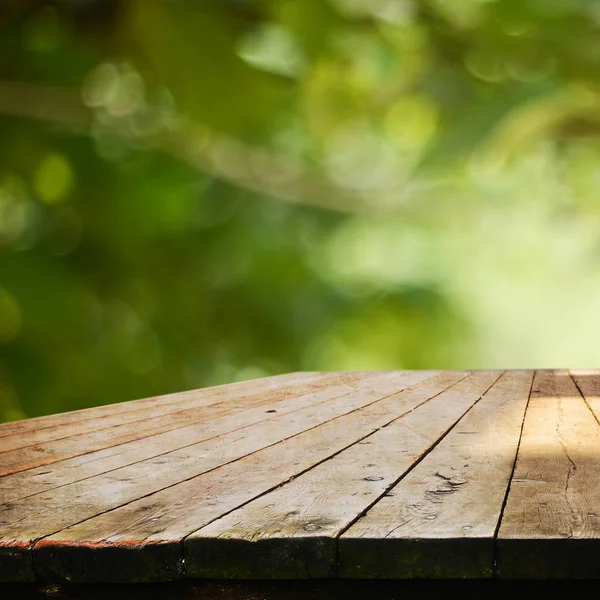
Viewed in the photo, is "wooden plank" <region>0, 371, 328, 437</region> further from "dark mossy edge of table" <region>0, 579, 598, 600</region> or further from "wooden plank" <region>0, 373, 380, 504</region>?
"dark mossy edge of table" <region>0, 579, 598, 600</region>

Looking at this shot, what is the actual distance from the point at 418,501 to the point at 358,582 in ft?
0.31

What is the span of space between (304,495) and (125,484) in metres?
0.20

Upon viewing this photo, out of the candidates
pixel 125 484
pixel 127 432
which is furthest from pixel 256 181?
pixel 125 484

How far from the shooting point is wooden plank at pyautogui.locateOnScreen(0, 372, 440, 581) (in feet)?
2.44

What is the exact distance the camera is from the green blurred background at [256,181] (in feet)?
5.08

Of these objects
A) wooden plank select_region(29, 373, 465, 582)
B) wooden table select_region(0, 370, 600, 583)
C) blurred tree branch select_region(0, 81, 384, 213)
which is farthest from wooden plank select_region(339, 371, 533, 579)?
blurred tree branch select_region(0, 81, 384, 213)

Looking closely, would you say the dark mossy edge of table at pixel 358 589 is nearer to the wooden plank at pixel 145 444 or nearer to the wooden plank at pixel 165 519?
the wooden plank at pixel 165 519

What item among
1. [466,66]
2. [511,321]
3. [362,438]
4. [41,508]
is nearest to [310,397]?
[362,438]

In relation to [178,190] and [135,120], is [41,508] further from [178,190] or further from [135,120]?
[135,120]

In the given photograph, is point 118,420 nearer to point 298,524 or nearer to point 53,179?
point 298,524

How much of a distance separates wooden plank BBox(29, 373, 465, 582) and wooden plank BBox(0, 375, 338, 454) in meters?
0.27

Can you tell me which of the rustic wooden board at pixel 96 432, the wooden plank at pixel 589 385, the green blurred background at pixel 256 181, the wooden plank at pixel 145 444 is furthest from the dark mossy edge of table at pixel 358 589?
the green blurred background at pixel 256 181

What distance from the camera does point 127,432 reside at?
1285 millimetres

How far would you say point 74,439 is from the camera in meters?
1.23
